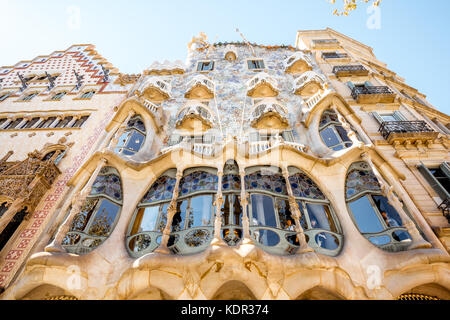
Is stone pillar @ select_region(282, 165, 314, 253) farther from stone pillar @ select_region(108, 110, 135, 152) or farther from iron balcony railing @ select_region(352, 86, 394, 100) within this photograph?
iron balcony railing @ select_region(352, 86, 394, 100)

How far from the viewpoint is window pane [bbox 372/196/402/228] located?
7.47 m

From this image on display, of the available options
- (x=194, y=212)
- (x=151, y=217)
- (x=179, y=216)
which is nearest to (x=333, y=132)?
(x=194, y=212)

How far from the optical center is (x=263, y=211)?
24.6 ft

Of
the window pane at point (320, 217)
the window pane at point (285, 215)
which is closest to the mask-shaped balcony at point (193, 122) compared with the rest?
the window pane at point (285, 215)

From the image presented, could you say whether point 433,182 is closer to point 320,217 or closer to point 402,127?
point 402,127

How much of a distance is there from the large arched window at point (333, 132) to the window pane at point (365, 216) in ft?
8.72

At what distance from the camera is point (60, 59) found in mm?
22484

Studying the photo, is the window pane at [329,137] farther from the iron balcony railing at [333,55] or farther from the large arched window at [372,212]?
the iron balcony railing at [333,55]

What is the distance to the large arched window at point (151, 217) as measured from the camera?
Result: 23.4 feet

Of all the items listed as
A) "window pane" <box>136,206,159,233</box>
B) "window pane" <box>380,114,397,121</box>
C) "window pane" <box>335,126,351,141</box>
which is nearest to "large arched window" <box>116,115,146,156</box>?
"window pane" <box>136,206,159,233</box>

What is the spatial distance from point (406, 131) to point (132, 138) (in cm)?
1303

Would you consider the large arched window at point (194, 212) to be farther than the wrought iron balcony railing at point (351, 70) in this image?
No

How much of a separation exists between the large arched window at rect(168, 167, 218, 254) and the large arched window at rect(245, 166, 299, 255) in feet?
4.29
